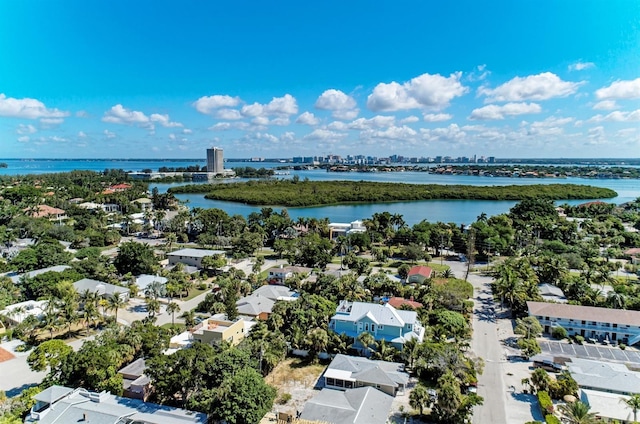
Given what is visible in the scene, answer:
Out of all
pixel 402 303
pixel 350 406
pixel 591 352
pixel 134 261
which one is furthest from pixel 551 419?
pixel 134 261

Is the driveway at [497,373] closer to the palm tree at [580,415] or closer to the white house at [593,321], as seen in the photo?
the palm tree at [580,415]

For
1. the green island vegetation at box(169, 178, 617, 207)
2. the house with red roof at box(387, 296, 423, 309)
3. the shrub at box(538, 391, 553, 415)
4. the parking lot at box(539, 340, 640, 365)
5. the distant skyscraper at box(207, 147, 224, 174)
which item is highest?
the distant skyscraper at box(207, 147, 224, 174)

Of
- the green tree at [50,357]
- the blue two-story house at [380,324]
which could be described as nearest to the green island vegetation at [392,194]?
the blue two-story house at [380,324]

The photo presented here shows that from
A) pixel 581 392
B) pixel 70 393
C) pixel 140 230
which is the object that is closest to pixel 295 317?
pixel 70 393

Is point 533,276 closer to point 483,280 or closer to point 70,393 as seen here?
point 483,280

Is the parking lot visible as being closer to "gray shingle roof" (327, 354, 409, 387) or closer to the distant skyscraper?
"gray shingle roof" (327, 354, 409, 387)

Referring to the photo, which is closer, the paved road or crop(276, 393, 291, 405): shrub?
the paved road

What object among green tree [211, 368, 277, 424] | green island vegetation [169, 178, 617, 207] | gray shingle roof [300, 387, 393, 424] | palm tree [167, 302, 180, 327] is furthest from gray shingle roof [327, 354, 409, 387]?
green island vegetation [169, 178, 617, 207]
